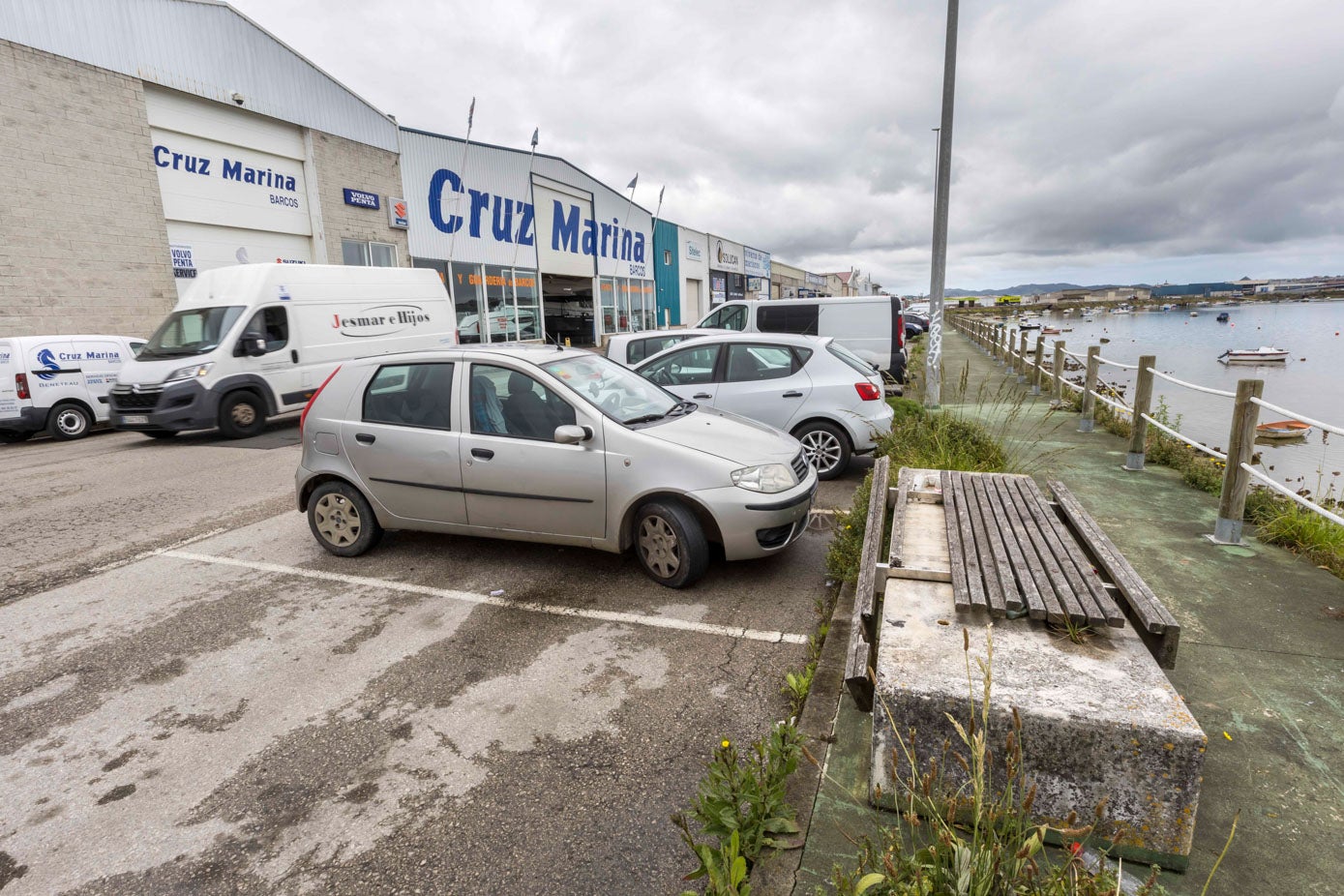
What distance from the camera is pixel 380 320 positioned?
13086 millimetres

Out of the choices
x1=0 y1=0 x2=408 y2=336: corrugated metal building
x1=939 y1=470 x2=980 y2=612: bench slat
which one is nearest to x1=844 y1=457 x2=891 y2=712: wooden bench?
x1=939 y1=470 x2=980 y2=612: bench slat

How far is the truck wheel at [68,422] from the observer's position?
11.7 meters

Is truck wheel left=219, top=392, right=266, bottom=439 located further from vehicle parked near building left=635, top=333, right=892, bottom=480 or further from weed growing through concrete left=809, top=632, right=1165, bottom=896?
weed growing through concrete left=809, top=632, right=1165, bottom=896

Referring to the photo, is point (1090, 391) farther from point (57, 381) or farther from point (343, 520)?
point (57, 381)

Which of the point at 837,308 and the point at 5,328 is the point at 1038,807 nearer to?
the point at 837,308

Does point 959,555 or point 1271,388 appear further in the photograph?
point 1271,388

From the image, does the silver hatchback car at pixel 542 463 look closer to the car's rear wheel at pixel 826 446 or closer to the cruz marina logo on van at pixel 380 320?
the car's rear wheel at pixel 826 446

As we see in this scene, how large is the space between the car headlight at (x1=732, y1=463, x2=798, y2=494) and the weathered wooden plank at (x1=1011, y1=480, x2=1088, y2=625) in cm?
142

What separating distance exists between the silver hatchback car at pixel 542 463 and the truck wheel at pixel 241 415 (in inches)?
268

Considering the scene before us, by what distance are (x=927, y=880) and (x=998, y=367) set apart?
68.9 feet

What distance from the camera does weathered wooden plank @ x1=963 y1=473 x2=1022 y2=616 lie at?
2771mm

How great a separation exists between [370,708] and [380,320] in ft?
36.4

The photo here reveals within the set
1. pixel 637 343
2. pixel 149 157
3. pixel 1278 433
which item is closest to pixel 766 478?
pixel 637 343

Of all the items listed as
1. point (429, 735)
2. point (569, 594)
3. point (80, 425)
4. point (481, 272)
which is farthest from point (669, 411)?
point (481, 272)
